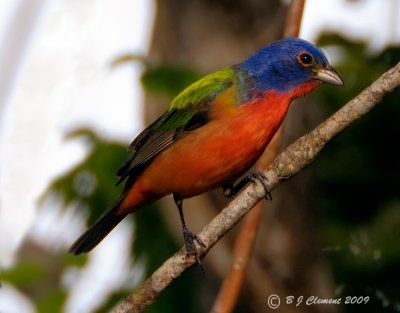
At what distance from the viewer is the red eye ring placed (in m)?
6.21

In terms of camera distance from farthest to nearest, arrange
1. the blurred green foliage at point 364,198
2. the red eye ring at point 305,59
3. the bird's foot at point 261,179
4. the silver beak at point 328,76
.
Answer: the blurred green foliage at point 364,198 < the red eye ring at point 305,59 < the silver beak at point 328,76 < the bird's foot at point 261,179

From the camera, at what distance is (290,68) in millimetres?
6246

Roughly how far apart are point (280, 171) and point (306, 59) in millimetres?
1614

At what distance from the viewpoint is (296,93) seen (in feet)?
20.2

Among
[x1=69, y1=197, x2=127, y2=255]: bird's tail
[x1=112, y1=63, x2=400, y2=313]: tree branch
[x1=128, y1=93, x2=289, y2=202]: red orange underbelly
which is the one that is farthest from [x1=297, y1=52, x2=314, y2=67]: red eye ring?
[x1=112, y1=63, x2=400, y2=313]: tree branch

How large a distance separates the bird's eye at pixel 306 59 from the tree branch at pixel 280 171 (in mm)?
1541

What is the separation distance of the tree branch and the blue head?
1361 mm

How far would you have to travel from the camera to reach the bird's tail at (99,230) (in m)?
6.27

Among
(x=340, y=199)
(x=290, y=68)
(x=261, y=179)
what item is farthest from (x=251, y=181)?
(x=340, y=199)

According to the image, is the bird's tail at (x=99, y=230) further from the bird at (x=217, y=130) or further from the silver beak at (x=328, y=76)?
the silver beak at (x=328, y=76)

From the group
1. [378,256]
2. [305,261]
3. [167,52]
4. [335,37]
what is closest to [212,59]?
[167,52]

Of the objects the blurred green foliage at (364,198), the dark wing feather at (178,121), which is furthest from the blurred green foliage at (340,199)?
the dark wing feather at (178,121)

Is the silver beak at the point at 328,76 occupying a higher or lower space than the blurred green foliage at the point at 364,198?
higher

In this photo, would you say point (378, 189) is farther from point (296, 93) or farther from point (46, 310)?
point (46, 310)
